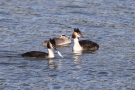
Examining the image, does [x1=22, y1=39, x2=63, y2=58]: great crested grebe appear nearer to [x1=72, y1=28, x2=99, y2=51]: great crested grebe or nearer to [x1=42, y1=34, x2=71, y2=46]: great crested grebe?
[x1=72, y1=28, x2=99, y2=51]: great crested grebe

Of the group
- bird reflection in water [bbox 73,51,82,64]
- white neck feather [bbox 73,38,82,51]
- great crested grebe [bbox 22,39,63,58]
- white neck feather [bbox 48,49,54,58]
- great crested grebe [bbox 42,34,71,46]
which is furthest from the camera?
great crested grebe [bbox 42,34,71,46]

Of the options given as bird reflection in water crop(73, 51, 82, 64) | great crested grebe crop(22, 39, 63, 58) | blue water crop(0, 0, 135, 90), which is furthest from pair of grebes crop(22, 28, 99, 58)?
bird reflection in water crop(73, 51, 82, 64)

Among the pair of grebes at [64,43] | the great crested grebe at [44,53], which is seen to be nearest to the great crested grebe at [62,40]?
the pair of grebes at [64,43]

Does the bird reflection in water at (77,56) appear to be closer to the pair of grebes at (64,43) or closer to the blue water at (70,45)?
the blue water at (70,45)

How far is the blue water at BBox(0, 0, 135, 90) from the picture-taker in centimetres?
2155

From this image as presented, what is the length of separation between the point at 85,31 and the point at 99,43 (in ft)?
8.02

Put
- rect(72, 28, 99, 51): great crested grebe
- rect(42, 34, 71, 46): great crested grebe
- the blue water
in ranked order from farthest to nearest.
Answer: rect(42, 34, 71, 46): great crested grebe → rect(72, 28, 99, 51): great crested grebe → the blue water

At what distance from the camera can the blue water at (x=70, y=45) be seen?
2155 centimetres

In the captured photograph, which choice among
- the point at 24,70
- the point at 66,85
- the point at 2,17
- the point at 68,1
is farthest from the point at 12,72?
the point at 68,1

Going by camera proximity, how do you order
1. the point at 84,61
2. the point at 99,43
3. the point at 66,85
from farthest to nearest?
the point at 99,43, the point at 84,61, the point at 66,85

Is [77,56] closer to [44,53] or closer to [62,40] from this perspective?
[44,53]

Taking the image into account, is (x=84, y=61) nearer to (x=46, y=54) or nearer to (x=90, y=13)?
(x=46, y=54)

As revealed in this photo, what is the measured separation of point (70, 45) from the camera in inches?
1153

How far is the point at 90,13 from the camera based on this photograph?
34.6 metres
